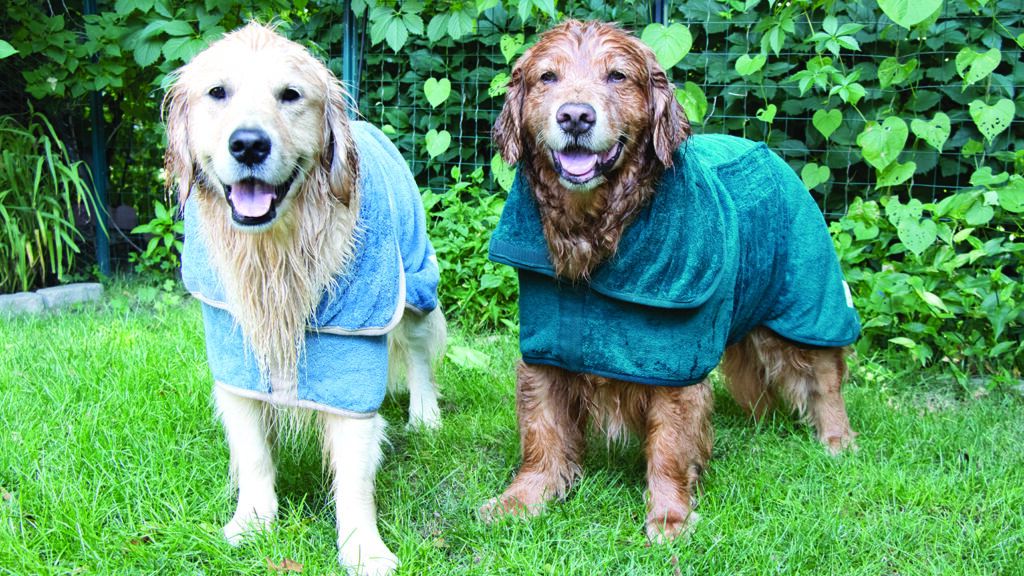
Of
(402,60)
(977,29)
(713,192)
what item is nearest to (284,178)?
(713,192)

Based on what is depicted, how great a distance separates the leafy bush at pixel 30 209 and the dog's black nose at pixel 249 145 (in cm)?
354

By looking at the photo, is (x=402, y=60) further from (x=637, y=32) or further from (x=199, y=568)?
(x=199, y=568)

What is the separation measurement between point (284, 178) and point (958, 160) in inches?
146

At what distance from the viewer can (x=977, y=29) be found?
13.6 feet

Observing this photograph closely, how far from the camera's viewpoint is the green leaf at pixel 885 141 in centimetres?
398

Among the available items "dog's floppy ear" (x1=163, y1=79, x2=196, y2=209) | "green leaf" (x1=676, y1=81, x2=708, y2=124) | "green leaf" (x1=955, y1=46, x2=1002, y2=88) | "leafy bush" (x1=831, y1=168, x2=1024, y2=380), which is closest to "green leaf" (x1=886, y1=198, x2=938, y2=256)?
"leafy bush" (x1=831, y1=168, x2=1024, y2=380)

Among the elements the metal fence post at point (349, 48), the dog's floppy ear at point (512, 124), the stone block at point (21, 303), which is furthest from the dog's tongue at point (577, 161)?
the stone block at point (21, 303)

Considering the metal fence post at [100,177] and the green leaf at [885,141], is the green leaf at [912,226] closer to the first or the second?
the green leaf at [885,141]

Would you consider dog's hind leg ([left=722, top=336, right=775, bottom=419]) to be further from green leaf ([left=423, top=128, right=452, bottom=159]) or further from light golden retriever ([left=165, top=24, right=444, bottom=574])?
green leaf ([left=423, top=128, right=452, bottom=159])

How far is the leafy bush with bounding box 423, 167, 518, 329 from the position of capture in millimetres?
4746

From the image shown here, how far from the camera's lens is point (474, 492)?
2.83m

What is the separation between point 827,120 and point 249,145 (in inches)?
121

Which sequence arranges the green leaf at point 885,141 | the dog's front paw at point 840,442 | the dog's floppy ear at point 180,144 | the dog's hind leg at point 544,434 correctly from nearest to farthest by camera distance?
the dog's floppy ear at point 180,144 → the dog's hind leg at point 544,434 → the dog's front paw at point 840,442 → the green leaf at point 885,141

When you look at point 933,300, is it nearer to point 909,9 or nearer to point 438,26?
point 909,9
